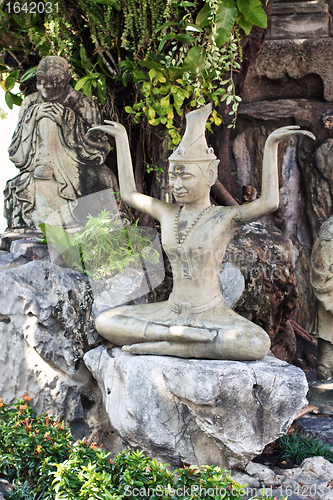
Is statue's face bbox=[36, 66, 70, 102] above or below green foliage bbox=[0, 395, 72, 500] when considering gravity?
A: above

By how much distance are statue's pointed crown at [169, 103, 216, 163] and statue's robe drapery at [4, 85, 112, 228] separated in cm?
171

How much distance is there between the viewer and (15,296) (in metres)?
4.22

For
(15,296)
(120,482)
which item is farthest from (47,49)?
(120,482)

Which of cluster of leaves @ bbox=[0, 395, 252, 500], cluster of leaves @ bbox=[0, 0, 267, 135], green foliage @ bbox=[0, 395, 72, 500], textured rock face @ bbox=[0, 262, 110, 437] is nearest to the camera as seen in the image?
cluster of leaves @ bbox=[0, 395, 252, 500]

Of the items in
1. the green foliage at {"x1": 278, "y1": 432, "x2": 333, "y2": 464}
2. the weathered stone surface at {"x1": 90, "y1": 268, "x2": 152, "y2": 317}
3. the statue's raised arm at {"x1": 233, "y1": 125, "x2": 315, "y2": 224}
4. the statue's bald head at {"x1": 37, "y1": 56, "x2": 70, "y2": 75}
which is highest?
the statue's bald head at {"x1": 37, "y1": 56, "x2": 70, "y2": 75}

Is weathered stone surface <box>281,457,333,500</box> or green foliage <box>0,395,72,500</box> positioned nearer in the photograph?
green foliage <box>0,395,72,500</box>

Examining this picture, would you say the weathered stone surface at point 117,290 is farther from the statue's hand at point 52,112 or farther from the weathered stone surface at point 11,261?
the statue's hand at point 52,112

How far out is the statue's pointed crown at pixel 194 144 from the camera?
12.0 ft

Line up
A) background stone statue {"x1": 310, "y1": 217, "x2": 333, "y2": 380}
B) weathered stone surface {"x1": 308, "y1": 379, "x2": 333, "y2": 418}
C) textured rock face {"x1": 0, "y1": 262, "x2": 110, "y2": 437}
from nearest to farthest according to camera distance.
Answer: textured rock face {"x1": 0, "y1": 262, "x2": 110, "y2": 437} < weathered stone surface {"x1": 308, "y1": 379, "x2": 333, "y2": 418} < background stone statue {"x1": 310, "y1": 217, "x2": 333, "y2": 380}

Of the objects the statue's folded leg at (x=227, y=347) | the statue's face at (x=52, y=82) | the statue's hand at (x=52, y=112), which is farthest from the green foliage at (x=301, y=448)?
the statue's face at (x=52, y=82)

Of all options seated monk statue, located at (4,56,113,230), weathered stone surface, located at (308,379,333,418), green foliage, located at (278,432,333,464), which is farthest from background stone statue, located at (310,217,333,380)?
seated monk statue, located at (4,56,113,230)

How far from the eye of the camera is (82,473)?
116 inches

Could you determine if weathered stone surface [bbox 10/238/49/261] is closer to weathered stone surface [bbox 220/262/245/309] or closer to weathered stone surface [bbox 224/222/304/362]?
weathered stone surface [bbox 220/262/245/309]

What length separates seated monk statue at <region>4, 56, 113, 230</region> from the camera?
511 centimetres
